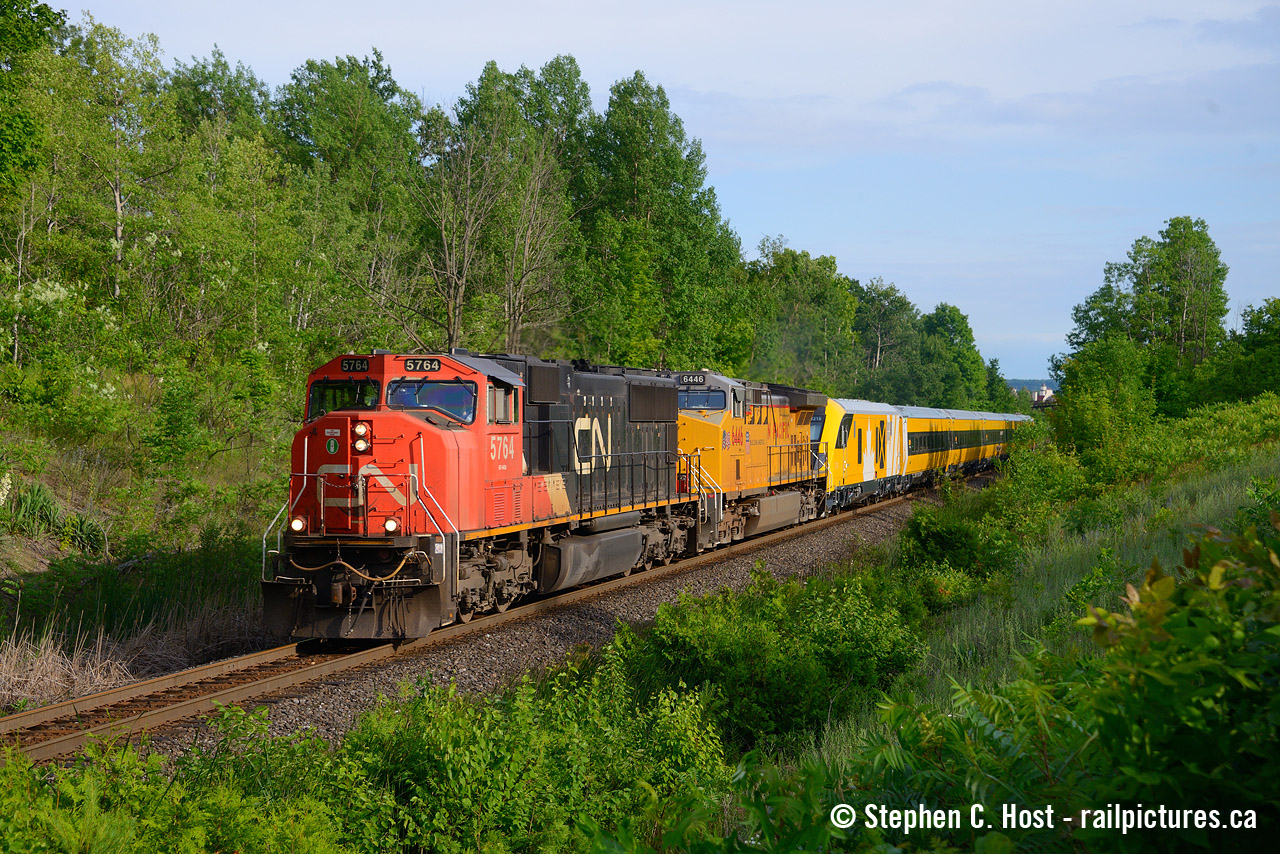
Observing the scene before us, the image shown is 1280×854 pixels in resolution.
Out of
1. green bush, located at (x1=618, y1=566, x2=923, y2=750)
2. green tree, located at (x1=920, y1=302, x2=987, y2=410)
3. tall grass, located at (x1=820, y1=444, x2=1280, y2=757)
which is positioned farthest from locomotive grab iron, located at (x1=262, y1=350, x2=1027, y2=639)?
green tree, located at (x1=920, y1=302, x2=987, y2=410)

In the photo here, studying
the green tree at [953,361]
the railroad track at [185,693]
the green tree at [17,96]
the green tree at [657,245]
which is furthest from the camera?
the green tree at [953,361]

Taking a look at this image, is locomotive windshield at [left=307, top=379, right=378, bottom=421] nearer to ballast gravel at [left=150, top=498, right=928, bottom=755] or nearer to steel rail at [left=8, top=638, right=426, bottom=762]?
steel rail at [left=8, top=638, right=426, bottom=762]

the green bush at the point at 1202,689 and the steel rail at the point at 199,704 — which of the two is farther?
the steel rail at the point at 199,704

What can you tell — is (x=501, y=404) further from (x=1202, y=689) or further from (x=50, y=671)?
(x=1202, y=689)

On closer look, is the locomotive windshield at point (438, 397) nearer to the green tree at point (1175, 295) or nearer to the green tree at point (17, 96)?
the green tree at point (17, 96)

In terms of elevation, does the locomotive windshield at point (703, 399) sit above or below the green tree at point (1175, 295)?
below

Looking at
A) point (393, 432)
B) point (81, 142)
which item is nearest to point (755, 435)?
point (393, 432)

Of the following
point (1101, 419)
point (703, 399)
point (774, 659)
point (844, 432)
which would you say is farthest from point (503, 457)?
point (1101, 419)

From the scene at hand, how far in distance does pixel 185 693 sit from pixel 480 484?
4.18 metres

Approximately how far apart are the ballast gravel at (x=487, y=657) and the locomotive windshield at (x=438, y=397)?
3.09 meters

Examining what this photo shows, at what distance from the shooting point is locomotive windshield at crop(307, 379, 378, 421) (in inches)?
453

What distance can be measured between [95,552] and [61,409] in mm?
3127

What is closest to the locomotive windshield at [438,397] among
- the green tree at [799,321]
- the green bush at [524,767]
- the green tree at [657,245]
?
the green bush at [524,767]

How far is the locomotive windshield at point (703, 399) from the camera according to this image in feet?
62.9
